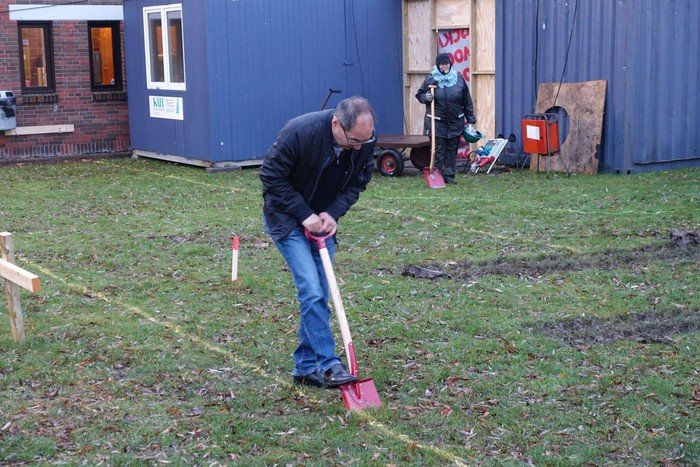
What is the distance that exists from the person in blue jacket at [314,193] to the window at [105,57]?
15728 millimetres

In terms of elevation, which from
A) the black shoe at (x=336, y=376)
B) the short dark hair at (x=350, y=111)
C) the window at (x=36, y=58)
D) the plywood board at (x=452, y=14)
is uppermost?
the plywood board at (x=452, y=14)

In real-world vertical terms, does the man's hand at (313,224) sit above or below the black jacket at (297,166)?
below

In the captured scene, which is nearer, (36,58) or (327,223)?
(327,223)

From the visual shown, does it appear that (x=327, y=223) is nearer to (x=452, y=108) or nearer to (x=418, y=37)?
(x=452, y=108)

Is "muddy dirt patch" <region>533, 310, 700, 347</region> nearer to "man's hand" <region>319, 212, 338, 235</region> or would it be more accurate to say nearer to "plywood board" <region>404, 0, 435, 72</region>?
"man's hand" <region>319, 212, 338, 235</region>

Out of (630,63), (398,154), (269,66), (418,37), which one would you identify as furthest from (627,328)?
(418,37)

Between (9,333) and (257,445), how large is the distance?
2892 millimetres

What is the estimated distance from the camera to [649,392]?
5.84m

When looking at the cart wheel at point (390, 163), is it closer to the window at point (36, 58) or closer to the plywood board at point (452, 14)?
the plywood board at point (452, 14)

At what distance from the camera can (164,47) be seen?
1822 centimetres

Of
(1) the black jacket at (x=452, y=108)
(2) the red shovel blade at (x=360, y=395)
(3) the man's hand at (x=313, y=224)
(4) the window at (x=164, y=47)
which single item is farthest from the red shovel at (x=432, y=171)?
(2) the red shovel blade at (x=360, y=395)

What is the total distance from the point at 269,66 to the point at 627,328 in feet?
37.5

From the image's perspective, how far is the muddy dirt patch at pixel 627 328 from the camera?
6.96 meters

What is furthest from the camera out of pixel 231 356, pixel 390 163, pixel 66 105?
pixel 66 105
